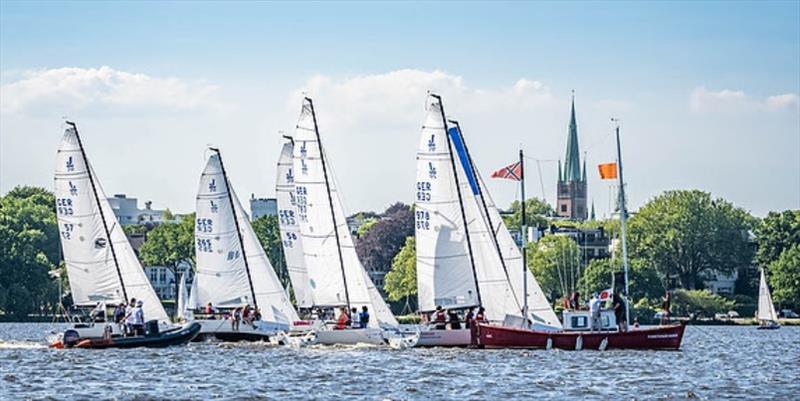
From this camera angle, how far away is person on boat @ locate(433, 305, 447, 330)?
69.8m

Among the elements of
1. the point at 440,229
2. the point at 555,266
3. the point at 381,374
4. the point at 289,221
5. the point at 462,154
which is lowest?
the point at 381,374

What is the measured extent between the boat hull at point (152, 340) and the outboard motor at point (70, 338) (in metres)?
0.25

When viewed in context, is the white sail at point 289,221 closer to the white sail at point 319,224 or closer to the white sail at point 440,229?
the white sail at point 319,224

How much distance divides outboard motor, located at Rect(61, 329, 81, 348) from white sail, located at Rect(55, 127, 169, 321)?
10.1 feet

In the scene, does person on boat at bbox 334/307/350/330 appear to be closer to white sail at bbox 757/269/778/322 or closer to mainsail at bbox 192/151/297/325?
mainsail at bbox 192/151/297/325

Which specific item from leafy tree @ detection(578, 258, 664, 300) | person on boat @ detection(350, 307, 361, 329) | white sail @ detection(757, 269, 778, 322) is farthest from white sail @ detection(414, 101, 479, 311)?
leafy tree @ detection(578, 258, 664, 300)

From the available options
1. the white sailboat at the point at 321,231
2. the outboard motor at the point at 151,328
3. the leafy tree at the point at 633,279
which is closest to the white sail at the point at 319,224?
the white sailboat at the point at 321,231

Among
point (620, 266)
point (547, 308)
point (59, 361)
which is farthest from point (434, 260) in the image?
point (620, 266)

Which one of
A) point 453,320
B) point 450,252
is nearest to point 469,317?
point 453,320

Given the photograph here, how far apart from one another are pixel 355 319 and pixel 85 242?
11945mm

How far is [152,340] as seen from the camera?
70.7 m

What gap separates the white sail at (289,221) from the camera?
8431cm

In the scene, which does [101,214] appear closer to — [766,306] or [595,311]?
[595,311]

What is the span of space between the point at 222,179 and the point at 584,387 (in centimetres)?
3165
